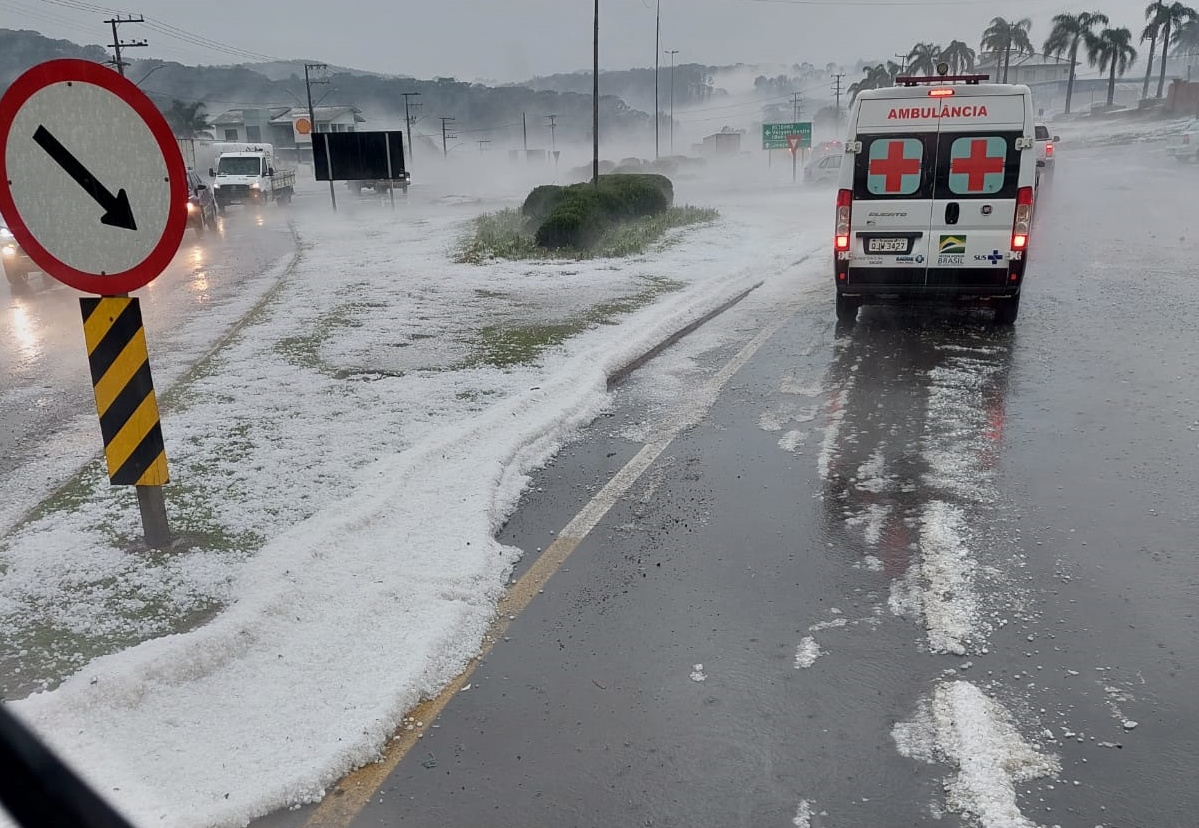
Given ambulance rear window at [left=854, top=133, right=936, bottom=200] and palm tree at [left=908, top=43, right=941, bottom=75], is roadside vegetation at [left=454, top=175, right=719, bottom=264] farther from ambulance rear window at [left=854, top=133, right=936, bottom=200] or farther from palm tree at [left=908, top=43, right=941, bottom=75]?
palm tree at [left=908, top=43, right=941, bottom=75]

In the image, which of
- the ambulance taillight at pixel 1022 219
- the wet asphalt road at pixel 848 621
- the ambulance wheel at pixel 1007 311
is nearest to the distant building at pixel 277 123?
the ambulance wheel at pixel 1007 311

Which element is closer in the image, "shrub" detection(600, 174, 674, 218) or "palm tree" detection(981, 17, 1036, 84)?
"shrub" detection(600, 174, 674, 218)

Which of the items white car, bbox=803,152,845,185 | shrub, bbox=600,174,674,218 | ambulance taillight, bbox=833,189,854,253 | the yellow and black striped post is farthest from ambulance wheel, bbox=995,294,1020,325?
white car, bbox=803,152,845,185

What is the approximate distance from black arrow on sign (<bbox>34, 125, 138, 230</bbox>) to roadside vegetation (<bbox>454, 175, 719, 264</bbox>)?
41.6 feet

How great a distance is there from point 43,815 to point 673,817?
5.78 ft

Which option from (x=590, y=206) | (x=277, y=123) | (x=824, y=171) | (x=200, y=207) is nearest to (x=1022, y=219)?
(x=590, y=206)

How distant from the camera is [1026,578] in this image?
428 cm

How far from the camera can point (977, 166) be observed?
30.4 ft

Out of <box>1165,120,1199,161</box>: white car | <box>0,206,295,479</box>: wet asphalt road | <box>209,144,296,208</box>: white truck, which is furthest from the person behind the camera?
<box>1165,120,1199,161</box>: white car

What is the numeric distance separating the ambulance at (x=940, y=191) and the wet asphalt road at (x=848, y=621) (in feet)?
6.70

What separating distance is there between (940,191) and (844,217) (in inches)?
38.2

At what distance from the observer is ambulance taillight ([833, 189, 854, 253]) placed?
9.63 meters

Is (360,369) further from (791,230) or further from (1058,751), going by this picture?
(791,230)

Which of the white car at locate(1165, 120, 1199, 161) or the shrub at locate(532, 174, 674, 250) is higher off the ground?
the white car at locate(1165, 120, 1199, 161)
